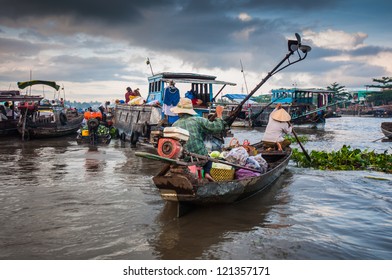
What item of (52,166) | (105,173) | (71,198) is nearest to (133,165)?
(105,173)

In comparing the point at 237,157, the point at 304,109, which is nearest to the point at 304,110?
the point at 304,109

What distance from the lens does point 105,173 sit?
30.2 ft

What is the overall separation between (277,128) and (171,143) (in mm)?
5042

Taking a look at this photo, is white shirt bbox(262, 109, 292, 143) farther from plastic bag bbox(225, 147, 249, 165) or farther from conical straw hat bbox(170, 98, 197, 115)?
conical straw hat bbox(170, 98, 197, 115)

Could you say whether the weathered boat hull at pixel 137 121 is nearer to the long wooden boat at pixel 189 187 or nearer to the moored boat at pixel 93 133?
the moored boat at pixel 93 133

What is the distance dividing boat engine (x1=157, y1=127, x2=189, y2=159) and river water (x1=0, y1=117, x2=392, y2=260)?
1.04m

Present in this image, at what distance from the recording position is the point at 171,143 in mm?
5246

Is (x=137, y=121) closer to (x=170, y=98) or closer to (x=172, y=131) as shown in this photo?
(x=170, y=98)

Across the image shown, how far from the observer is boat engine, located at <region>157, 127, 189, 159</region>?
5.22 meters

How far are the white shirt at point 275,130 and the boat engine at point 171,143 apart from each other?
188 inches

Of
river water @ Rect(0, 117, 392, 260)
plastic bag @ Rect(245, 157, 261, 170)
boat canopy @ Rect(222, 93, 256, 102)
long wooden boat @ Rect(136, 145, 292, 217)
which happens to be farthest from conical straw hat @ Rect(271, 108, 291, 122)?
boat canopy @ Rect(222, 93, 256, 102)
